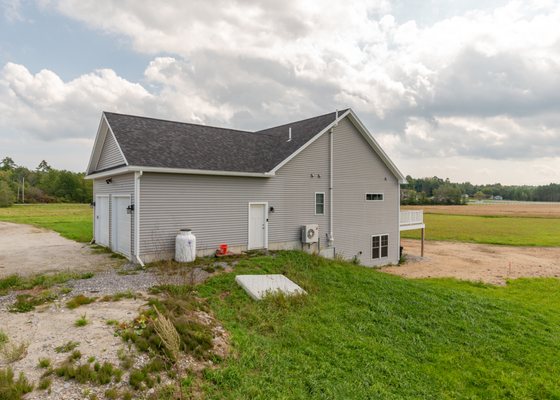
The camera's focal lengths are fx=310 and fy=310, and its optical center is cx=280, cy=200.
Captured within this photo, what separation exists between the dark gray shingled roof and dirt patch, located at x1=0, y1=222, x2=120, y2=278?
3.67m

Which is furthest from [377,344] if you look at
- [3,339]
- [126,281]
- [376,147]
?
[376,147]

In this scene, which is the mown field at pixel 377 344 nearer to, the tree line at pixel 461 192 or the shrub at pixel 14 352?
the shrub at pixel 14 352

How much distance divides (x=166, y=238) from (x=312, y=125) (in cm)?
913

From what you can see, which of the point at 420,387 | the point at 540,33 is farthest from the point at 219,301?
the point at 540,33

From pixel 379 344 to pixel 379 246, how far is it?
482 inches

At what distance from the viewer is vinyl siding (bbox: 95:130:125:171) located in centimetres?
1223

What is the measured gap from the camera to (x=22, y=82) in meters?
18.5

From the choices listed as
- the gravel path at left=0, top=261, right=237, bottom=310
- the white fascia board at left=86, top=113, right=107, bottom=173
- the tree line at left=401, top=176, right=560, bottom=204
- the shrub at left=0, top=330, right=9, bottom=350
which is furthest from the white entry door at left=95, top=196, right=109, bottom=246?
the tree line at left=401, top=176, right=560, bottom=204

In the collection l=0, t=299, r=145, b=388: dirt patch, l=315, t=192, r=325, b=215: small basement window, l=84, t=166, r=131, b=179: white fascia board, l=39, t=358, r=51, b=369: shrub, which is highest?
l=84, t=166, r=131, b=179: white fascia board

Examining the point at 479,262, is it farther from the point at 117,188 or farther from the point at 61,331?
the point at 61,331

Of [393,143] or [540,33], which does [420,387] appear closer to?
[540,33]

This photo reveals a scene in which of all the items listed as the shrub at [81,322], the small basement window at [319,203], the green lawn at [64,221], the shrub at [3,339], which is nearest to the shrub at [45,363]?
the shrub at [3,339]

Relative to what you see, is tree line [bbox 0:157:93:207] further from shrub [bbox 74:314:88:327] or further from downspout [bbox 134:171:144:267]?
shrub [bbox 74:314:88:327]

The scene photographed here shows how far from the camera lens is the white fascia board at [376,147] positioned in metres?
15.7
